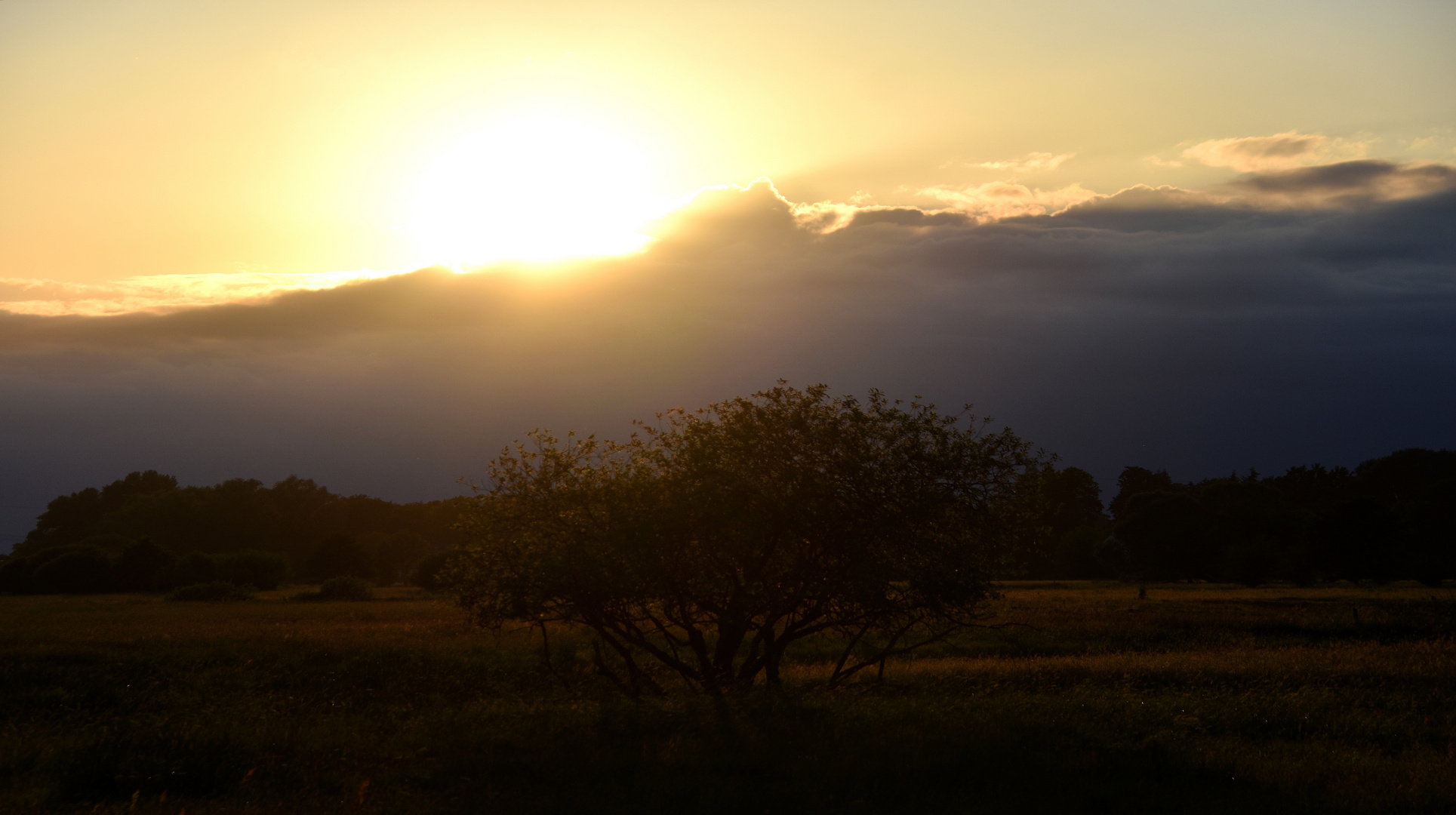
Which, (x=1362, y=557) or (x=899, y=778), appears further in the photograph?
(x=1362, y=557)

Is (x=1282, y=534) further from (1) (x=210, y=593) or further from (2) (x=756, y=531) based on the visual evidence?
(1) (x=210, y=593)

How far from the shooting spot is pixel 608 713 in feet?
54.1

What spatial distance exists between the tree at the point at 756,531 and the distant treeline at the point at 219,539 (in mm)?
57393

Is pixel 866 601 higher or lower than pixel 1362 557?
higher

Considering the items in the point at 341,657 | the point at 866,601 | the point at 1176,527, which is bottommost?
the point at 1176,527

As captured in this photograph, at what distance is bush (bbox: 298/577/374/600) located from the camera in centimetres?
6925

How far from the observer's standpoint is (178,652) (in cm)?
3262

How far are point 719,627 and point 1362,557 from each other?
7487cm

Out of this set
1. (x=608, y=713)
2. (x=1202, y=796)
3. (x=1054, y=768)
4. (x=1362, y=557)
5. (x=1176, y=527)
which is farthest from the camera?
(x=1176, y=527)

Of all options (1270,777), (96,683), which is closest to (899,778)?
(1270,777)

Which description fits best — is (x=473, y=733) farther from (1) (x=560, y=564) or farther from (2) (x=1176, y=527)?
(2) (x=1176, y=527)

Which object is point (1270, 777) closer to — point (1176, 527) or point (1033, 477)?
point (1033, 477)

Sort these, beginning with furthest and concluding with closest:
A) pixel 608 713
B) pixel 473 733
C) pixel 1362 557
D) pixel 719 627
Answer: pixel 1362 557 → pixel 719 627 → pixel 608 713 → pixel 473 733

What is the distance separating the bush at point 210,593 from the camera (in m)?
67.2
